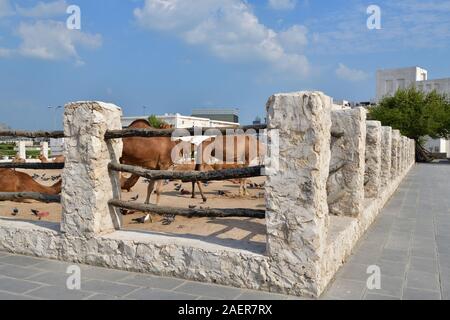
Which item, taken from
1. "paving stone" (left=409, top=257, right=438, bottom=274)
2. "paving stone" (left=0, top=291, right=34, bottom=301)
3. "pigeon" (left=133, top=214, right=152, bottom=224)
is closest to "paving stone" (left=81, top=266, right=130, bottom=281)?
"paving stone" (left=0, top=291, right=34, bottom=301)

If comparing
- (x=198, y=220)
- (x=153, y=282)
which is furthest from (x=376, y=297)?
(x=198, y=220)

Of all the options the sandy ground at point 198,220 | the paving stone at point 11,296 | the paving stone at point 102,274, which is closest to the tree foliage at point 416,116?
the sandy ground at point 198,220

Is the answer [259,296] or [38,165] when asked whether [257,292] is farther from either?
[38,165]

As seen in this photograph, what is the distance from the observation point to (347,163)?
5328 mm

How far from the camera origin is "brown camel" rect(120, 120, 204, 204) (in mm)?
6234

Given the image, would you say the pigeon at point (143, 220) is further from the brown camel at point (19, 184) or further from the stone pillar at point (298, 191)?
the stone pillar at point (298, 191)

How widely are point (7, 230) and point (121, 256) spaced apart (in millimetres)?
1525

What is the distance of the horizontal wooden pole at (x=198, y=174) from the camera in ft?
11.4

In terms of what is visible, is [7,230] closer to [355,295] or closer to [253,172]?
[253,172]

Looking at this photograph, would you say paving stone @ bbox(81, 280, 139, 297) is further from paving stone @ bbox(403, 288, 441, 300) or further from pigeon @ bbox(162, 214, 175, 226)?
pigeon @ bbox(162, 214, 175, 226)

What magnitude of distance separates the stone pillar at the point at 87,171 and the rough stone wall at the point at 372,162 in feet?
15.0

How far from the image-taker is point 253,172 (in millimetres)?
3457

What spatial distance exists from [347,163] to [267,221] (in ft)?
8.08

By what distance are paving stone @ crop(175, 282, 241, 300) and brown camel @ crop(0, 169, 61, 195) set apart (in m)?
4.95
